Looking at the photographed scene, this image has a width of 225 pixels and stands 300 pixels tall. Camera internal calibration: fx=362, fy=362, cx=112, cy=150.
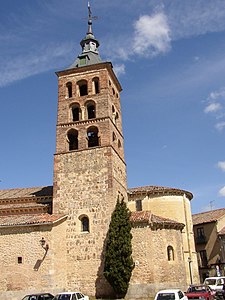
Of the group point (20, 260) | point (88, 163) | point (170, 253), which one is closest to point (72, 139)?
point (88, 163)

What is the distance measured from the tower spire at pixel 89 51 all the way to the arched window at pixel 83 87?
1.73 metres

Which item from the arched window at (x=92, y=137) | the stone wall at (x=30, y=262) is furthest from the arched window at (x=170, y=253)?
the arched window at (x=92, y=137)

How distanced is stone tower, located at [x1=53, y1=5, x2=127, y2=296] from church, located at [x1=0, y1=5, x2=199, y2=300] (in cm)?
7

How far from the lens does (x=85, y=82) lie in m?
31.6

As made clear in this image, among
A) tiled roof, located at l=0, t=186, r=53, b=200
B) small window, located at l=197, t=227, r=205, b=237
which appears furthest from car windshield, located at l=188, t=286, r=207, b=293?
small window, located at l=197, t=227, r=205, b=237

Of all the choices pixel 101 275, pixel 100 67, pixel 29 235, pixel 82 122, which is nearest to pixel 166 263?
pixel 101 275

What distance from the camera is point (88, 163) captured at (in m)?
27.7

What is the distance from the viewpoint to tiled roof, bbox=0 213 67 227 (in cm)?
2439

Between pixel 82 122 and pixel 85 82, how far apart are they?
420 cm

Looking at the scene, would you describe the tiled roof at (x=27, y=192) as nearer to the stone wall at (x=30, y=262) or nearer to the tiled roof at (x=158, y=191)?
the stone wall at (x=30, y=262)

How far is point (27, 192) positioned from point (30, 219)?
6.22m

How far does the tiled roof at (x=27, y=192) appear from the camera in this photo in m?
29.8

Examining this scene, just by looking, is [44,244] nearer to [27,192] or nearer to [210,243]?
[27,192]

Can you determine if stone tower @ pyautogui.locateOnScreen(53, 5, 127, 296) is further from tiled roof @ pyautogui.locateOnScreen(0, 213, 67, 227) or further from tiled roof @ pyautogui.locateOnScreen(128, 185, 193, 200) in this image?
tiled roof @ pyautogui.locateOnScreen(128, 185, 193, 200)
